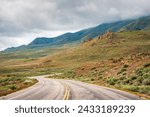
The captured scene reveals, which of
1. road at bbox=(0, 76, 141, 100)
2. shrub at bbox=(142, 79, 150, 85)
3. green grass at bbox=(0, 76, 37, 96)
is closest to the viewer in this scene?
road at bbox=(0, 76, 141, 100)

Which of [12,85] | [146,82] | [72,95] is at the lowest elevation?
[12,85]

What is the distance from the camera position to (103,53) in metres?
197

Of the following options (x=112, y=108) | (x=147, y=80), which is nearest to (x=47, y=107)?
(x=112, y=108)

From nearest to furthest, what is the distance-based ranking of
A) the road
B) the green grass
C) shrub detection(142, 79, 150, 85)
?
A: the road < the green grass < shrub detection(142, 79, 150, 85)

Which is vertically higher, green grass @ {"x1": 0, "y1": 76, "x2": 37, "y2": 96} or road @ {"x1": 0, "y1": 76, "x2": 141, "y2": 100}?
road @ {"x1": 0, "y1": 76, "x2": 141, "y2": 100}

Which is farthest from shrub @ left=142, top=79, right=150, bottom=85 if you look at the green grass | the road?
the green grass

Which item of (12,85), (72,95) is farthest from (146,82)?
(12,85)

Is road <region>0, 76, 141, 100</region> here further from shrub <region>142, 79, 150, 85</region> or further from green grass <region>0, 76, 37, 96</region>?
shrub <region>142, 79, 150, 85</region>

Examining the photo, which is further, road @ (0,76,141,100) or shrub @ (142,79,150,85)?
shrub @ (142,79,150,85)

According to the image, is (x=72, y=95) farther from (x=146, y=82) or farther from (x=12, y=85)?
(x=12, y=85)

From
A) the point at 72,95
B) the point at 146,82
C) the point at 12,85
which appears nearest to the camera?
the point at 72,95

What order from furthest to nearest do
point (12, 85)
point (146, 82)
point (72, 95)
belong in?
point (12, 85), point (146, 82), point (72, 95)

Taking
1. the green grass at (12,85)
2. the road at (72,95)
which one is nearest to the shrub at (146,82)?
the road at (72,95)

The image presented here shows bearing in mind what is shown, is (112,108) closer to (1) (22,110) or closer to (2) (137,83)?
(1) (22,110)
